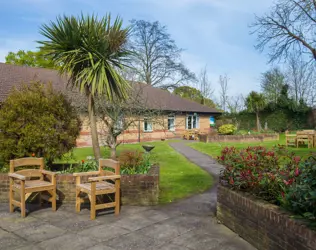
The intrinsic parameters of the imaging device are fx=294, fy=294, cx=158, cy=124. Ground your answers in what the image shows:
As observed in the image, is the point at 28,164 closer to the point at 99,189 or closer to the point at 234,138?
the point at 99,189

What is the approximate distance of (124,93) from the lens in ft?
24.7

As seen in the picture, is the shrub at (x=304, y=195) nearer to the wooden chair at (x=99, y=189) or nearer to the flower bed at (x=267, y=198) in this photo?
the flower bed at (x=267, y=198)

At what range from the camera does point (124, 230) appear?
427 centimetres

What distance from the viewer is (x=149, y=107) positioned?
42.2ft

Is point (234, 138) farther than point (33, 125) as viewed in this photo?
Yes

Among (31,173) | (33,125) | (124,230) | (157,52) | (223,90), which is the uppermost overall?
(157,52)

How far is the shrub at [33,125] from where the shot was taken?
620 centimetres

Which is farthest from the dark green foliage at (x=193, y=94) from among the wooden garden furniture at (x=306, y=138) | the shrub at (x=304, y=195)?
the shrub at (x=304, y=195)

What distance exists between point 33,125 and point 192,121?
23.2 m

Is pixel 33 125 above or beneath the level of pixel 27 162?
above

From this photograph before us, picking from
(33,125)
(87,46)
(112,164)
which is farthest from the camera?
(87,46)

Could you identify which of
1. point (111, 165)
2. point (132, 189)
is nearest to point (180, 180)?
point (132, 189)

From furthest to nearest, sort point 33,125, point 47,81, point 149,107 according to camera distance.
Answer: point 47,81 → point 149,107 → point 33,125

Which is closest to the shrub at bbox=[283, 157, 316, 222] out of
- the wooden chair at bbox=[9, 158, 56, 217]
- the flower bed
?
the flower bed
